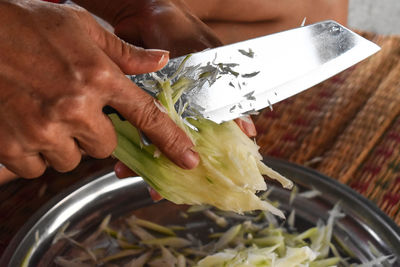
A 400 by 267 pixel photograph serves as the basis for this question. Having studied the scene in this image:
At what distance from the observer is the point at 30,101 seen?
2.38ft

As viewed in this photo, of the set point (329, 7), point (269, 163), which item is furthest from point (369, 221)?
point (329, 7)

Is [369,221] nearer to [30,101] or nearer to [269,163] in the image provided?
[269,163]

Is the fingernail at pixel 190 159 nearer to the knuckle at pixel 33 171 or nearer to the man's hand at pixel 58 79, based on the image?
the man's hand at pixel 58 79

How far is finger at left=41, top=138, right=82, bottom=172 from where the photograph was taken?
79 cm

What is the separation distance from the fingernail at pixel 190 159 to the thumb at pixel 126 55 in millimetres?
152

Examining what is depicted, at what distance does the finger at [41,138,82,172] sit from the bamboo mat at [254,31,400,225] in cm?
60

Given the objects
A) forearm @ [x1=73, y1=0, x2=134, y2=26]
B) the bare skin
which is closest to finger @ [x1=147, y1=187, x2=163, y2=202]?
forearm @ [x1=73, y1=0, x2=134, y2=26]

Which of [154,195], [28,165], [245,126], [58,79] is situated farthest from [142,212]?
[58,79]

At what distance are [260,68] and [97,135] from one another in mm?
325

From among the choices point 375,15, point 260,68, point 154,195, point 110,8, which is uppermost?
point 260,68

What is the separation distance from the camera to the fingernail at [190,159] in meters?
0.88

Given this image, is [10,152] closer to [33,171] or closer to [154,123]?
[33,171]

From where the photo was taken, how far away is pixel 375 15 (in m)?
3.22

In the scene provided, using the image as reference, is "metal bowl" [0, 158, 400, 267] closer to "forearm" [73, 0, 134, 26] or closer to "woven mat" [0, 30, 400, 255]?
"woven mat" [0, 30, 400, 255]
